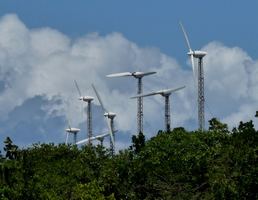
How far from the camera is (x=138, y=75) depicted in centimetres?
13325

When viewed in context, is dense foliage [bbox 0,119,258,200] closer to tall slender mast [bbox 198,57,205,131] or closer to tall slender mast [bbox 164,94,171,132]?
tall slender mast [bbox 198,57,205,131]

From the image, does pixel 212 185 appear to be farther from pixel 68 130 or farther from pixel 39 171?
pixel 68 130

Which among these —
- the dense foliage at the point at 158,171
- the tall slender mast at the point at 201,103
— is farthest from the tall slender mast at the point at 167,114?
the dense foliage at the point at 158,171

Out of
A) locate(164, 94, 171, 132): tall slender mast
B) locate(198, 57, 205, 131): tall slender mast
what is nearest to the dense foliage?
locate(198, 57, 205, 131): tall slender mast

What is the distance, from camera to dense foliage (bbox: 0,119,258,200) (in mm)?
84375

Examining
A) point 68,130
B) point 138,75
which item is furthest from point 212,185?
point 68,130

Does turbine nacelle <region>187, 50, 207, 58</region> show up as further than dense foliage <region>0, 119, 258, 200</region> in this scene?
Yes

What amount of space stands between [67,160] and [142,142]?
24.7 ft

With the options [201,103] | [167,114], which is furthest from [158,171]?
[167,114]

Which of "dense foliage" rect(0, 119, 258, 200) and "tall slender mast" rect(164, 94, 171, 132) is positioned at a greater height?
"tall slender mast" rect(164, 94, 171, 132)

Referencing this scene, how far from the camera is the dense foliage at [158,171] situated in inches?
3322

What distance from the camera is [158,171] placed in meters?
94.4

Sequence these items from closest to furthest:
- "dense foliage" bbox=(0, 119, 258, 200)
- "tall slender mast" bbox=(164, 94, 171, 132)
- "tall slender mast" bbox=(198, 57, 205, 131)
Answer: "dense foliage" bbox=(0, 119, 258, 200)
"tall slender mast" bbox=(198, 57, 205, 131)
"tall slender mast" bbox=(164, 94, 171, 132)

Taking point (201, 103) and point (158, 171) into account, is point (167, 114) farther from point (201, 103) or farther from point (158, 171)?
point (158, 171)
